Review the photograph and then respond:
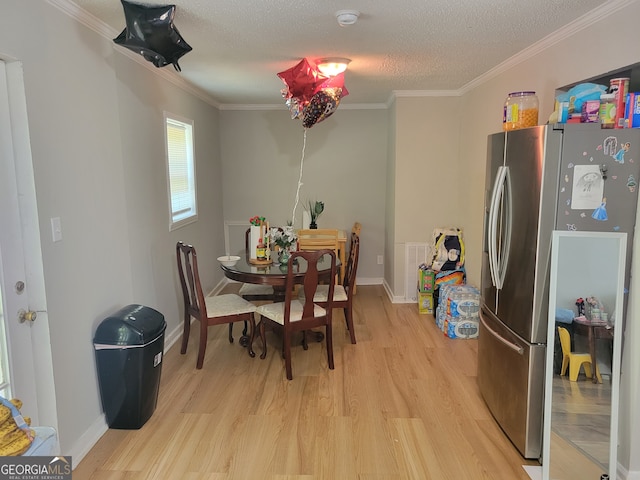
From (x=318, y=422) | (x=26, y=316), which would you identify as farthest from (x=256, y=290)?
(x=26, y=316)

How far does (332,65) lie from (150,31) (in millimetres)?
1473

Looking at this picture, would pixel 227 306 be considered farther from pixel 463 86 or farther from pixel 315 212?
pixel 463 86

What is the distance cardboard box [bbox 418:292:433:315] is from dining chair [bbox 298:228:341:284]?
38.4 inches

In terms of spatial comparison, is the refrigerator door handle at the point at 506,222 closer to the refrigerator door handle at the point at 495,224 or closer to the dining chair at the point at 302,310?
the refrigerator door handle at the point at 495,224

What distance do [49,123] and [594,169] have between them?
8.35 ft

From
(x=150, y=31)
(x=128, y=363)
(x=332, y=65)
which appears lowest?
(x=128, y=363)

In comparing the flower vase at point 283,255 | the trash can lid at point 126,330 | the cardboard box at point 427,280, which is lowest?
the cardboard box at point 427,280

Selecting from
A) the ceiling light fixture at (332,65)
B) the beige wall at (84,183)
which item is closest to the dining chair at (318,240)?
the beige wall at (84,183)

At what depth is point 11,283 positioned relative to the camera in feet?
6.40

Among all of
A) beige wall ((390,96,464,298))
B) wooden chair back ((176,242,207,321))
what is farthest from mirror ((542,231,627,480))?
beige wall ((390,96,464,298))

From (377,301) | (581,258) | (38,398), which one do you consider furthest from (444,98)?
(38,398)

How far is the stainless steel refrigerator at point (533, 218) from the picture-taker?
6.77 feet

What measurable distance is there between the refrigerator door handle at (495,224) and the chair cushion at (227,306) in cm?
183

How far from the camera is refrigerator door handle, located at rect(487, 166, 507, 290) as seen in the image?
2.42m
